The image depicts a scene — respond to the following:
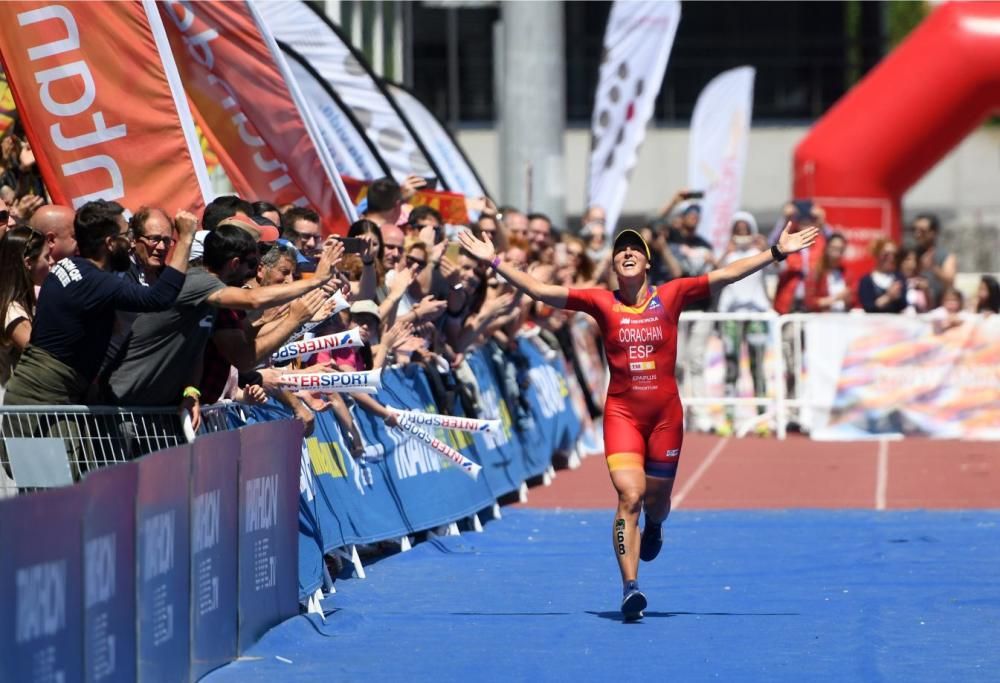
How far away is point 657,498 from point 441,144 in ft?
38.5

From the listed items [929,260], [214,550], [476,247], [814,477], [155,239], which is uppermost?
[155,239]

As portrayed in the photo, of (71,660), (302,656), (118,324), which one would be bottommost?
(302,656)

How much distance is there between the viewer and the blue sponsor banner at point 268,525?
860 cm

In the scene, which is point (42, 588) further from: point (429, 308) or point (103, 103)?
point (429, 308)

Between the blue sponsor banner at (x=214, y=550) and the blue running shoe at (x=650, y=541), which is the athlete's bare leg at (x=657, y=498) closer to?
the blue running shoe at (x=650, y=541)

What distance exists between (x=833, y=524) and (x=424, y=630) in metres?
5.58

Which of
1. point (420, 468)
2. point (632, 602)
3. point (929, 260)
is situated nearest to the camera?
point (632, 602)

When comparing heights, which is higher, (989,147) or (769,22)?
(769,22)

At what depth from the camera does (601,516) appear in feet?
48.9

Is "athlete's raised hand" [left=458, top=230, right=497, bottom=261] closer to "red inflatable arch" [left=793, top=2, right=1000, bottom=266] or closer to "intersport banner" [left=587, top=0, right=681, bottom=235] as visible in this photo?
"intersport banner" [left=587, top=0, right=681, bottom=235]

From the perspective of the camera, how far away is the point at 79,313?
8.12 meters

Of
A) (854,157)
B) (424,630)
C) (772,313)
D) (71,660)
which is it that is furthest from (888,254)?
(71,660)

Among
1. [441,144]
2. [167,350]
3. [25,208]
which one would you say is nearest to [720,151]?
[441,144]

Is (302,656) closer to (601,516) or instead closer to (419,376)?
(419,376)
